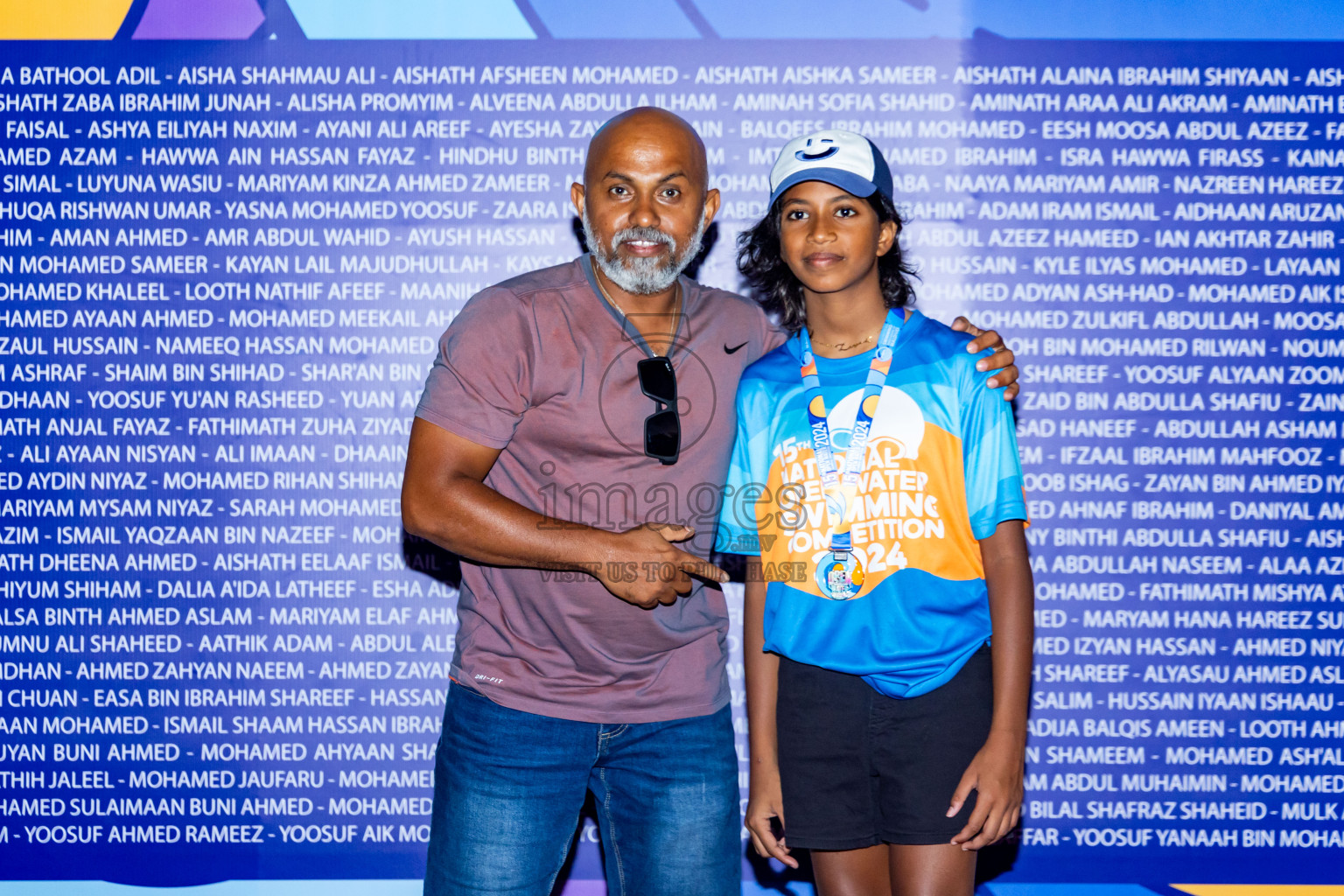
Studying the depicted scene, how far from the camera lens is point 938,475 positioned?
1.85 m

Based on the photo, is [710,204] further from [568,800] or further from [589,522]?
[568,800]

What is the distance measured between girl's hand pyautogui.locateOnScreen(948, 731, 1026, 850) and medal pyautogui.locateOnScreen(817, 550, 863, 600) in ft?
1.27

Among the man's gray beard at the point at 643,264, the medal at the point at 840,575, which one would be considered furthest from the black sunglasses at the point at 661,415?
the medal at the point at 840,575

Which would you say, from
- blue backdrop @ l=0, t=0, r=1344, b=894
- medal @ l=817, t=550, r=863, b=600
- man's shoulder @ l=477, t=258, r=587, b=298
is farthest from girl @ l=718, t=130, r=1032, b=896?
blue backdrop @ l=0, t=0, r=1344, b=894

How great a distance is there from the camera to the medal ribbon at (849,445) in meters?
1.88

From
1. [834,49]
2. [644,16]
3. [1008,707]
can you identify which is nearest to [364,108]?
[644,16]

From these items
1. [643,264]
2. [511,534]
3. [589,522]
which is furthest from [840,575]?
[643,264]

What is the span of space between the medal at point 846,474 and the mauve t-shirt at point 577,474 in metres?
0.29

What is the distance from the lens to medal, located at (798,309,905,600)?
1.87m

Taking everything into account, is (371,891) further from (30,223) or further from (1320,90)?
(1320,90)

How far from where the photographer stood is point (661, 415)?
2.02m

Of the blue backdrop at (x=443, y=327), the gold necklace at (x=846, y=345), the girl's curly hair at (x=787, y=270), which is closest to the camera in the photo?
the gold necklace at (x=846, y=345)

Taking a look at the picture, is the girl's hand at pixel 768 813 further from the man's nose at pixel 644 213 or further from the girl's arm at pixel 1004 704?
the man's nose at pixel 644 213

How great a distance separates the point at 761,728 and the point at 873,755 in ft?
0.83
